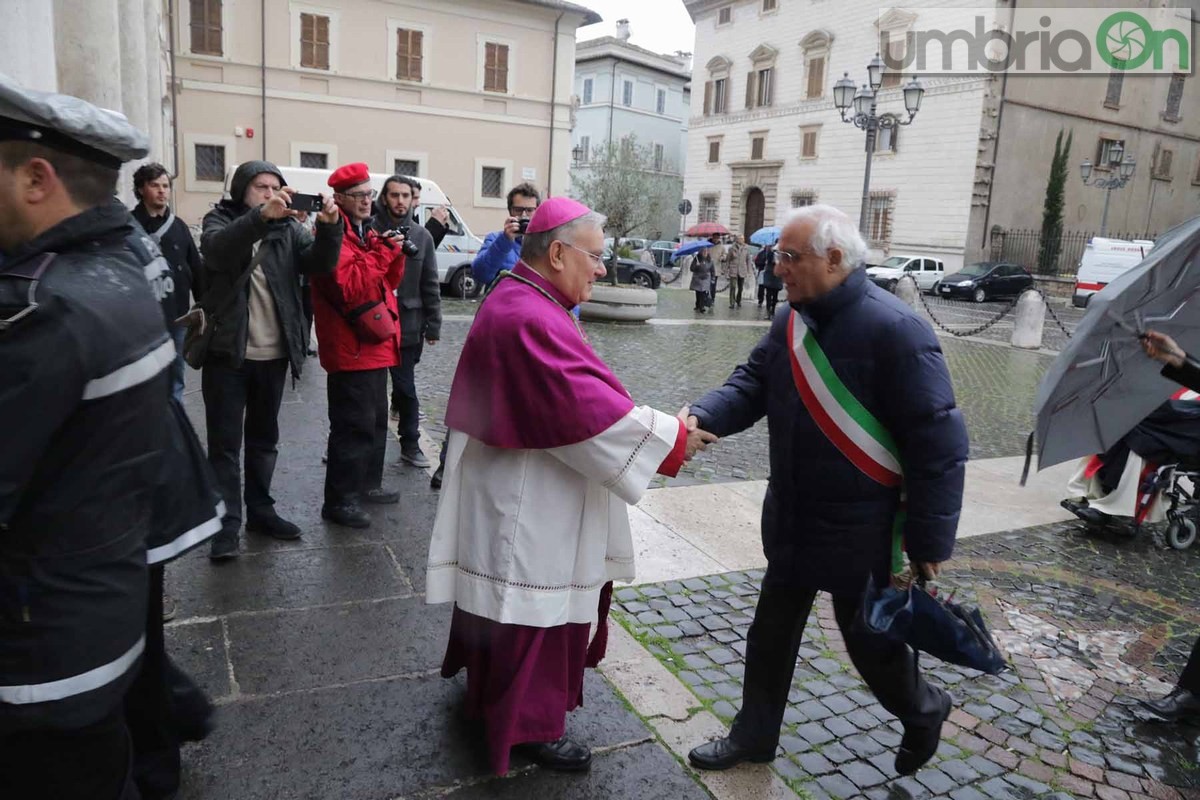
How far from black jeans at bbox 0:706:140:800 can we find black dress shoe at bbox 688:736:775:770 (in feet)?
5.71

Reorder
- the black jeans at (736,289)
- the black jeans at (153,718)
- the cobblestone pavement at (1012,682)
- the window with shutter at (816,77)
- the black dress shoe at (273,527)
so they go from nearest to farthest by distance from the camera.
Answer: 1. the black jeans at (153,718)
2. the cobblestone pavement at (1012,682)
3. the black dress shoe at (273,527)
4. the black jeans at (736,289)
5. the window with shutter at (816,77)

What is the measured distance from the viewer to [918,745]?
2.80 meters

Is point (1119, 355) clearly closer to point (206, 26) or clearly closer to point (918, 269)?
point (206, 26)

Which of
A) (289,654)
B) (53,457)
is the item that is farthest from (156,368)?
(289,654)

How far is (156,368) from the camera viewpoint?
5.76 feet

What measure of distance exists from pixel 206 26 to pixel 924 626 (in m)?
28.3

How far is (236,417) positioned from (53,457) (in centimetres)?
284

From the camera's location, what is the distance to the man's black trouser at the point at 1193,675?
132 inches

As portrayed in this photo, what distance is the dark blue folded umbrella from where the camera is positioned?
2.57m

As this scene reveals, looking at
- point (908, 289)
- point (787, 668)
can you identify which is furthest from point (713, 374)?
point (908, 289)

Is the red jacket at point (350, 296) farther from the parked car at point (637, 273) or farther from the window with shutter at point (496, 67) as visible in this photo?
the window with shutter at point (496, 67)

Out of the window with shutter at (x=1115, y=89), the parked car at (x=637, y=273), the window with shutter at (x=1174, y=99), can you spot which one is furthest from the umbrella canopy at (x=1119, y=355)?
the window with shutter at (x=1174, y=99)

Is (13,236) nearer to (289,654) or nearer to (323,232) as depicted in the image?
(289,654)

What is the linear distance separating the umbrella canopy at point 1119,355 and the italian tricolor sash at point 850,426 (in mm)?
636
